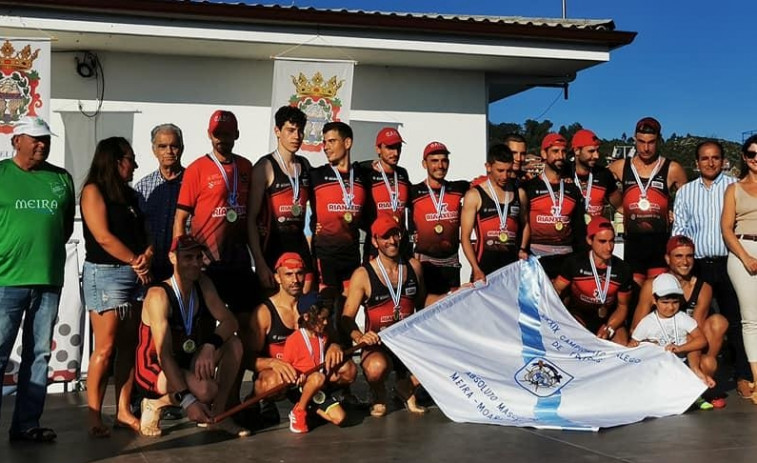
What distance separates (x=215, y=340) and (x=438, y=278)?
2.09 metres

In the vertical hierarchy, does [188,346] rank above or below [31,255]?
below

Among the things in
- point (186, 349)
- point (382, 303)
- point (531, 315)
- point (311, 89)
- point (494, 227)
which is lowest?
point (186, 349)

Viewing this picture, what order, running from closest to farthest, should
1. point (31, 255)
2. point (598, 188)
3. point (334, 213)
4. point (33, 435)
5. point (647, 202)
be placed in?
point (31, 255) → point (33, 435) → point (334, 213) → point (647, 202) → point (598, 188)

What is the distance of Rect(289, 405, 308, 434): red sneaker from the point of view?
19.2 feet

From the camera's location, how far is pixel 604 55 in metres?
11.4

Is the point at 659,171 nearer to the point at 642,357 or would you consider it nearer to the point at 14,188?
the point at 642,357

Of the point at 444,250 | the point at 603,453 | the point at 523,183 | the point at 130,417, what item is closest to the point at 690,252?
the point at 523,183

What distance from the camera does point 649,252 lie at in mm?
7648

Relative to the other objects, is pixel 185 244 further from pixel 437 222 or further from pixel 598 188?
pixel 598 188

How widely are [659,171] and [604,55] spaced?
4127 mm

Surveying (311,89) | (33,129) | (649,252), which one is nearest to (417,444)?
(33,129)

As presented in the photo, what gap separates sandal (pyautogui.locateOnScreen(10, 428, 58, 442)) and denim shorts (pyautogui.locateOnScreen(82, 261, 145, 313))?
842 millimetres

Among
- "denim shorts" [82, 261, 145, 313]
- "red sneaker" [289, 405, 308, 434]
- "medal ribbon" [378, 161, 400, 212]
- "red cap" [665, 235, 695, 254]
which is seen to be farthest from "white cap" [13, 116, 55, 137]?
"red cap" [665, 235, 695, 254]

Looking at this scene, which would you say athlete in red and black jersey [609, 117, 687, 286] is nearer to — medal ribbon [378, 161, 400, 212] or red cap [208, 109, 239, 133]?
medal ribbon [378, 161, 400, 212]
